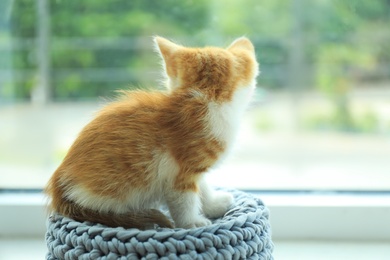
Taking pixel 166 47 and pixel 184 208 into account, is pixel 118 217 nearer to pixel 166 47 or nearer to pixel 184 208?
pixel 184 208

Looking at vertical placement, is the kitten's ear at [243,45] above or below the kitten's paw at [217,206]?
above

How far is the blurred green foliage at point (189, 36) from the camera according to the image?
103 cm

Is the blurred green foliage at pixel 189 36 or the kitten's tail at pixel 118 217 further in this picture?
the blurred green foliage at pixel 189 36

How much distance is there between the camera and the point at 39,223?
917mm

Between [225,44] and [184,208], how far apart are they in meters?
0.51

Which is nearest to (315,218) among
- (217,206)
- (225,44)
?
(217,206)

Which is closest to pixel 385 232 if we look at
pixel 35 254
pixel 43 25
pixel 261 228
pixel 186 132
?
pixel 261 228

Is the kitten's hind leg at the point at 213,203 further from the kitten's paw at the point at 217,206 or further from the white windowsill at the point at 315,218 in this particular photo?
the white windowsill at the point at 315,218

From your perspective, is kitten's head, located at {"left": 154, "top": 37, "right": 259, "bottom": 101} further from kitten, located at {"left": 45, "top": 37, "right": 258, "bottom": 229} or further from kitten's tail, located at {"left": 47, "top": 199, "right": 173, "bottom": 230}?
kitten's tail, located at {"left": 47, "top": 199, "right": 173, "bottom": 230}

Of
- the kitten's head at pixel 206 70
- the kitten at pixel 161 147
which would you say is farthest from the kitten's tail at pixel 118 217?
the kitten's head at pixel 206 70

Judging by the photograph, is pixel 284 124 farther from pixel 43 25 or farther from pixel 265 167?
pixel 43 25

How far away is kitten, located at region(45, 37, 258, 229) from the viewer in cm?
60

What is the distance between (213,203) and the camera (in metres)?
0.69

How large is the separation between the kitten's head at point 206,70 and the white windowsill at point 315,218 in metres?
0.32
